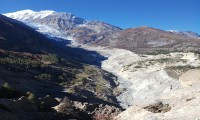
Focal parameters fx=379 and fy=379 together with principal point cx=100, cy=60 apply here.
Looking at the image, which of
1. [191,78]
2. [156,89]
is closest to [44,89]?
[156,89]

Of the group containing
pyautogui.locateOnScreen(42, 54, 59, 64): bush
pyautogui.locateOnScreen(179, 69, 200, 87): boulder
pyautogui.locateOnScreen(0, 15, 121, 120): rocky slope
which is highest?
pyautogui.locateOnScreen(42, 54, 59, 64): bush

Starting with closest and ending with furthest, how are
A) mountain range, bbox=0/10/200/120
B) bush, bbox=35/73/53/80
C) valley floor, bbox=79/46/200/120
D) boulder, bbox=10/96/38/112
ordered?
boulder, bbox=10/96/38/112 → valley floor, bbox=79/46/200/120 → mountain range, bbox=0/10/200/120 → bush, bbox=35/73/53/80

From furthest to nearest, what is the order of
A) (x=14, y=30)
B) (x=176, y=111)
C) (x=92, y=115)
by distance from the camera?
(x=14, y=30)
(x=92, y=115)
(x=176, y=111)

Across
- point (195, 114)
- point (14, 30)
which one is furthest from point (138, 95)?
point (14, 30)

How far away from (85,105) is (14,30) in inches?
6393

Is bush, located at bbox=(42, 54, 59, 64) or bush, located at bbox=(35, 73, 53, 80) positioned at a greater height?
bush, located at bbox=(42, 54, 59, 64)

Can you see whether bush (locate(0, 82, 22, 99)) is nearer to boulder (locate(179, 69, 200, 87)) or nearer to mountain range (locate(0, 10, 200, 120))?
mountain range (locate(0, 10, 200, 120))

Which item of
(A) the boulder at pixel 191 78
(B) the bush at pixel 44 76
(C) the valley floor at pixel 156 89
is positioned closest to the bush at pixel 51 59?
(C) the valley floor at pixel 156 89

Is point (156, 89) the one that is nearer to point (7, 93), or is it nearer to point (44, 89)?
point (44, 89)

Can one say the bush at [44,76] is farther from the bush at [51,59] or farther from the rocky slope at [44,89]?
the bush at [51,59]

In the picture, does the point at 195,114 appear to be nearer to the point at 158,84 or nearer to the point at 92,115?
the point at 92,115

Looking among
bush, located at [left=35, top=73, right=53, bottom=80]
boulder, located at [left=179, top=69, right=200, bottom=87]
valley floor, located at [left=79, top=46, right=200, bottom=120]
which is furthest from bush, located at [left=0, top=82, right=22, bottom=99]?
bush, located at [left=35, top=73, right=53, bottom=80]

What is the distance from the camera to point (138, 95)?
9575 cm

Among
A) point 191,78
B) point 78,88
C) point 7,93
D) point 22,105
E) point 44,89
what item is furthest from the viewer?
point 78,88
